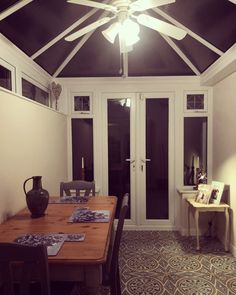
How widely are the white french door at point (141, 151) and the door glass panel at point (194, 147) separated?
24 cm

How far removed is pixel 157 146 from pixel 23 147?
2335mm

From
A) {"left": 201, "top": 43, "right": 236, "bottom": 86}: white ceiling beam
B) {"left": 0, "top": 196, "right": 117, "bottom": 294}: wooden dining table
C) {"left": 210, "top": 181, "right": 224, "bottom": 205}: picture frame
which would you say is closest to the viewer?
{"left": 0, "top": 196, "right": 117, "bottom": 294}: wooden dining table

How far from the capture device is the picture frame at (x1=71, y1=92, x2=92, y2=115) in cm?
442

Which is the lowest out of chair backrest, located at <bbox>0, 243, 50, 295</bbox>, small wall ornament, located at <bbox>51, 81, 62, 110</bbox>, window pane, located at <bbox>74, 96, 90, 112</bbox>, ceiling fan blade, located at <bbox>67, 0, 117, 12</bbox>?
chair backrest, located at <bbox>0, 243, 50, 295</bbox>

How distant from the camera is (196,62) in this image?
12.7ft

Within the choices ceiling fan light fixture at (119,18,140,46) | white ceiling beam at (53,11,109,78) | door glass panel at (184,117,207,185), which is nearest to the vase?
ceiling fan light fixture at (119,18,140,46)

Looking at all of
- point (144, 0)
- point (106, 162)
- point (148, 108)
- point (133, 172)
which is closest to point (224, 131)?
point (148, 108)

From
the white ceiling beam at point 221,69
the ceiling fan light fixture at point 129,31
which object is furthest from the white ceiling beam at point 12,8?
the white ceiling beam at point 221,69

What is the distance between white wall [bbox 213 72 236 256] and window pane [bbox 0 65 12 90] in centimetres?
264

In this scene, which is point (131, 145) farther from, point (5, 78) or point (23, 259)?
point (23, 259)

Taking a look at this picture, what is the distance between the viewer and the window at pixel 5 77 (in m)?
2.79

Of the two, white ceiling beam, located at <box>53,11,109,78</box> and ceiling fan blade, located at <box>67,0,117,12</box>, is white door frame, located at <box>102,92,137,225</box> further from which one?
ceiling fan blade, located at <box>67,0,117,12</box>

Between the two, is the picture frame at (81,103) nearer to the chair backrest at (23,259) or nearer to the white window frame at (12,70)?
the white window frame at (12,70)

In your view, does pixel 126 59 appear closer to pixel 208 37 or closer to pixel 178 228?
pixel 208 37
